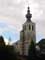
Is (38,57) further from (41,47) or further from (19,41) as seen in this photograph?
(19,41)

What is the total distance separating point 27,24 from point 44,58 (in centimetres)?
2799

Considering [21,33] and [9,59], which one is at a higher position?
[9,59]

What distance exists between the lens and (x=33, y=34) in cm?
5691

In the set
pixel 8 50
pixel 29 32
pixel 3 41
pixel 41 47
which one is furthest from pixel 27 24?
pixel 8 50

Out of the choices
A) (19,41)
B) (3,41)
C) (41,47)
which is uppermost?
(3,41)

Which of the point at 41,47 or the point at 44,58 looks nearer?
the point at 44,58

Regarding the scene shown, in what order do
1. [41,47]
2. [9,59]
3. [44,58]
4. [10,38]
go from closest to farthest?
[9,59]
[44,58]
[10,38]
[41,47]

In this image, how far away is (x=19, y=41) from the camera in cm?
5762

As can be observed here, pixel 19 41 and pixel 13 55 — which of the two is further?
pixel 19 41

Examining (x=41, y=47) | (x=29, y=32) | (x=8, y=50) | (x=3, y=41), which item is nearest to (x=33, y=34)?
(x=29, y=32)

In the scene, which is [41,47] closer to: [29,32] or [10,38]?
[10,38]

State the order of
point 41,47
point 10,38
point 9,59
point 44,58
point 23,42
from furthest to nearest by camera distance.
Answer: point 23,42 < point 41,47 < point 10,38 < point 44,58 < point 9,59

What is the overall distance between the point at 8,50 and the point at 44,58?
5.88 metres

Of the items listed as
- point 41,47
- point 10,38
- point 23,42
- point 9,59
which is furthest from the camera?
point 23,42
